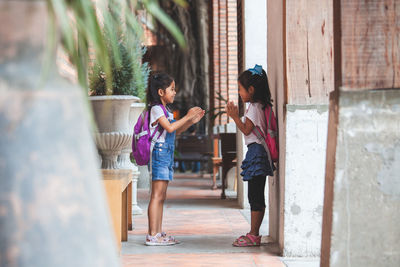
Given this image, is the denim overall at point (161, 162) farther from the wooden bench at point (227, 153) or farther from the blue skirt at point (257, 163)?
the wooden bench at point (227, 153)

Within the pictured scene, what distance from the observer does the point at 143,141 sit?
4574mm

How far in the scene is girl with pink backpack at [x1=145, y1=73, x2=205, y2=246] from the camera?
15.0 feet

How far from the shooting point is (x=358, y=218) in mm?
2248

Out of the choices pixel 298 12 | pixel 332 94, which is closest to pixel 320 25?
pixel 298 12

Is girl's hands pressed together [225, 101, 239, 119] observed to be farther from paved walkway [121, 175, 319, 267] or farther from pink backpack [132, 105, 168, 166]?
paved walkway [121, 175, 319, 267]

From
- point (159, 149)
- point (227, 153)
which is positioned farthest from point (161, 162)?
point (227, 153)

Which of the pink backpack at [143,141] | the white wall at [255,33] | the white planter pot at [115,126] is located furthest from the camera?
the white wall at [255,33]

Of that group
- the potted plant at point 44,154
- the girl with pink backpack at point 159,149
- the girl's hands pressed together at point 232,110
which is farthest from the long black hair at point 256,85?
the potted plant at point 44,154

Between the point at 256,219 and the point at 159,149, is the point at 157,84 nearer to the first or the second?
the point at 159,149

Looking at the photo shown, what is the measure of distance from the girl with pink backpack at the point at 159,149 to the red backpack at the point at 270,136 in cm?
52

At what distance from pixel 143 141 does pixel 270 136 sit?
916 millimetres

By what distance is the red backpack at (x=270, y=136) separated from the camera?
4410mm

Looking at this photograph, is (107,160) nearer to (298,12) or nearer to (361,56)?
(298,12)

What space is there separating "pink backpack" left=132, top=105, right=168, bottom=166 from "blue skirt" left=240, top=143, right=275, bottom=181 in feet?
2.24
